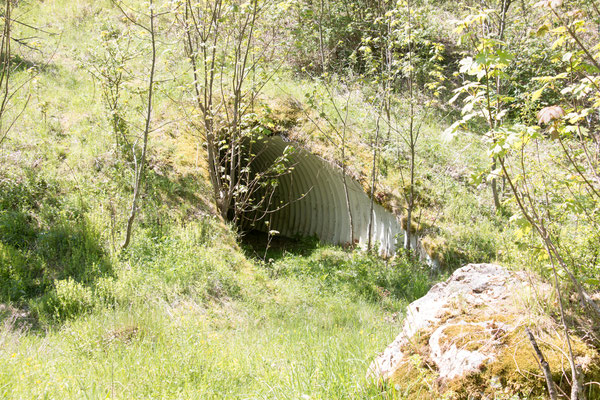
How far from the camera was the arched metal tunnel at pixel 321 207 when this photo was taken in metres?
9.49

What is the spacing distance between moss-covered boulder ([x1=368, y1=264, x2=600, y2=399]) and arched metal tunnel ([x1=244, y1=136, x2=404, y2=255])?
5.22 meters

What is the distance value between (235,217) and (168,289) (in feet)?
8.35

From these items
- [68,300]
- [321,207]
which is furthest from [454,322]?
[321,207]

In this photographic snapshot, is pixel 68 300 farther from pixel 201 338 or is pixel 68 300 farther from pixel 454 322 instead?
pixel 454 322

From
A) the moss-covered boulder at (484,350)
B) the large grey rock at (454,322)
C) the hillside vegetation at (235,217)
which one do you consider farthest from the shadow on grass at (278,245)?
the moss-covered boulder at (484,350)

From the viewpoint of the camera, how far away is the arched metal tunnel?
9492 millimetres

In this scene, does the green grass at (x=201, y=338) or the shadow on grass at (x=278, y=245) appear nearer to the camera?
the green grass at (x=201, y=338)

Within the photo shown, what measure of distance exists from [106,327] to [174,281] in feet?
5.36

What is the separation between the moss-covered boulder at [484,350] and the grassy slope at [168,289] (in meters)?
0.34

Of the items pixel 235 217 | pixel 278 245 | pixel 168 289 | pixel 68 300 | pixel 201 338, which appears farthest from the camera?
pixel 278 245

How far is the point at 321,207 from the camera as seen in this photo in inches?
448

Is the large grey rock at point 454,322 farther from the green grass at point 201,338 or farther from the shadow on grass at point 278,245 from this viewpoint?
the shadow on grass at point 278,245

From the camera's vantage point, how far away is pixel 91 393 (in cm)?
311

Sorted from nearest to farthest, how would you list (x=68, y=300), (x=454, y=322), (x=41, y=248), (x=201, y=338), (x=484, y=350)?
1. (x=484, y=350)
2. (x=454, y=322)
3. (x=201, y=338)
4. (x=68, y=300)
5. (x=41, y=248)
